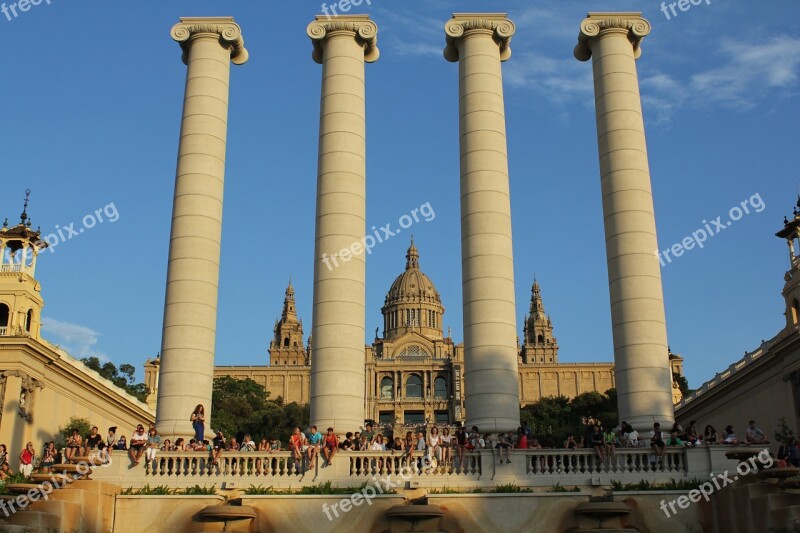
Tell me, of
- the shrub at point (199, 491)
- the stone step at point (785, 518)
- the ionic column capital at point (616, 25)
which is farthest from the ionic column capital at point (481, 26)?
the stone step at point (785, 518)

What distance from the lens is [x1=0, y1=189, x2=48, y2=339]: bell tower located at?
84938 millimetres

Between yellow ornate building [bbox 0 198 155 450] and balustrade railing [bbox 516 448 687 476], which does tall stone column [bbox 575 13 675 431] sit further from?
yellow ornate building [bbox 0 198 155 450]

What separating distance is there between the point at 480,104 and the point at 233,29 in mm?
13825

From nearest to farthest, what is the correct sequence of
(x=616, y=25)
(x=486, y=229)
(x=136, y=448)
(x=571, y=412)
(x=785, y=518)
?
(x=785, y=518), (x=136, y=448), (x=486, y=229), (x=616, y=25), (x=571, y=412)

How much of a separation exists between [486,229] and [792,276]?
43097 mm

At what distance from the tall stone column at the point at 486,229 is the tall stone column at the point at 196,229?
483 inches

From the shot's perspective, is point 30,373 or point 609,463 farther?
point 30,373

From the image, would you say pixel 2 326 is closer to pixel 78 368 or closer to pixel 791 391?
pixel 78 368

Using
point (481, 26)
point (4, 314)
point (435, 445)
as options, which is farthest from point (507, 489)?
point (4, 314)

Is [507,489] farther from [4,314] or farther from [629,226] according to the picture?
[4,314]

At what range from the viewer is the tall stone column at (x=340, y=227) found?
149ft

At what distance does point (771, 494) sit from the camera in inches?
1216

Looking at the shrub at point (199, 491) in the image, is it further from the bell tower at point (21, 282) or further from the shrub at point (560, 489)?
the bell tower at point (21, 282)

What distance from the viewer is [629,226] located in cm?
4809
